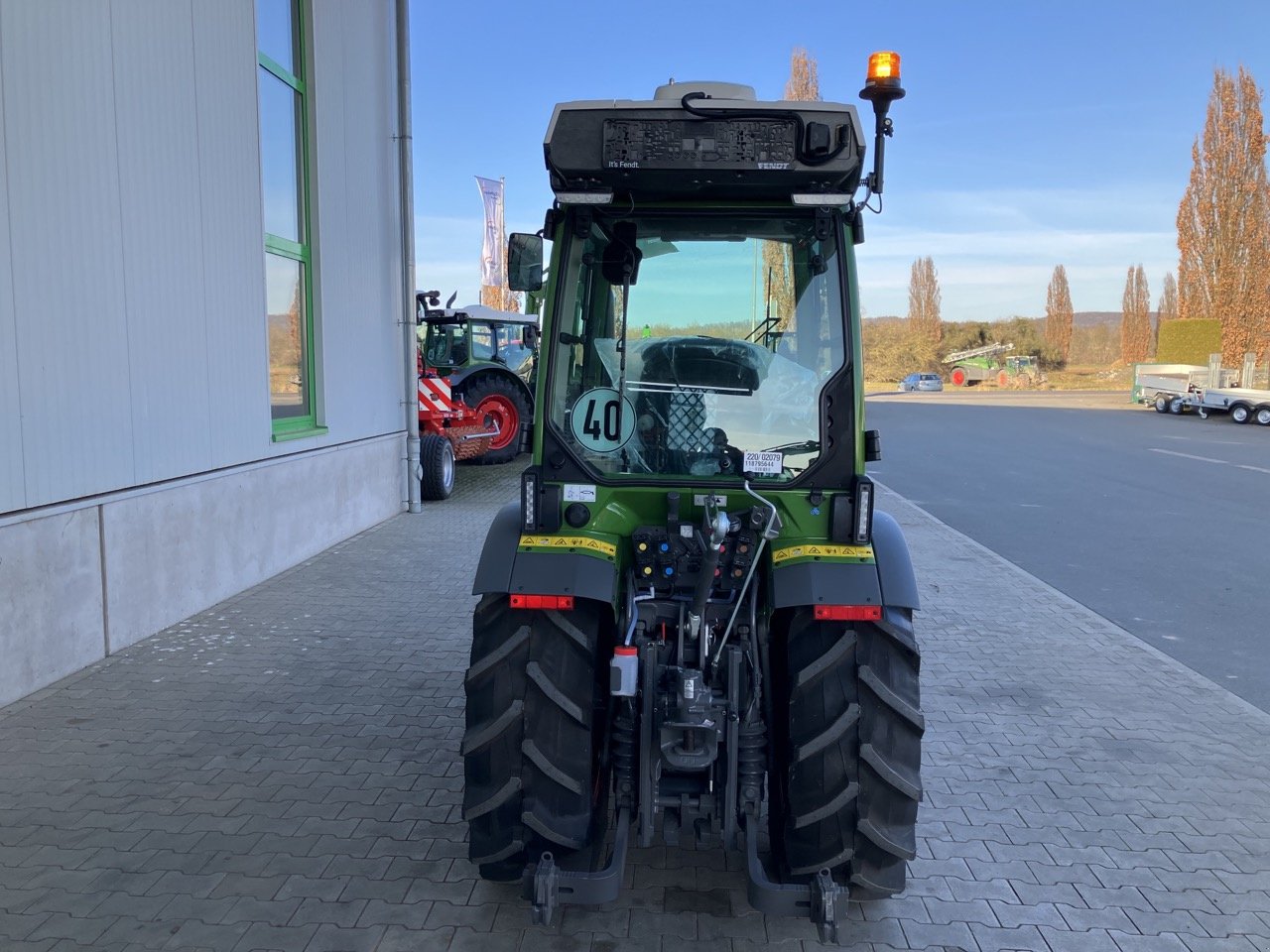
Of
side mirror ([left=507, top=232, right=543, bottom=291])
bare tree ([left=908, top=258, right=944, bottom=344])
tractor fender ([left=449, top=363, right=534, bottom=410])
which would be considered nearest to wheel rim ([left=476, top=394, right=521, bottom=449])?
tractor fender ([left=449, top=363, right=534, bottom=410])

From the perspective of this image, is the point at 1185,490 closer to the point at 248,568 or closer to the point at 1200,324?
the point at 248,568

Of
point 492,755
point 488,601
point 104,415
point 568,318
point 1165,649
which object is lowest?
point 1165,649

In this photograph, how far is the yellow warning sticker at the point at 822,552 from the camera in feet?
10.2

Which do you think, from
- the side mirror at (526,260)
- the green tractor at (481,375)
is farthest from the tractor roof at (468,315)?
the side mirror at (526,260)

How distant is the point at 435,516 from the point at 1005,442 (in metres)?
14.4

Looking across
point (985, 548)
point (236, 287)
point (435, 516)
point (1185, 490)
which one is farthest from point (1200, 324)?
point (236, 287)

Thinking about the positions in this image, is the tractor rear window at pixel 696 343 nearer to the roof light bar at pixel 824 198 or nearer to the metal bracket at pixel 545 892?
the roof light bar at pixel 824 198

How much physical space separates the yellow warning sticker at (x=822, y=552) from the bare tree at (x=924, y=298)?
7128 centimetres

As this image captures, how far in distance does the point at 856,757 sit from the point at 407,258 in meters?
9.74

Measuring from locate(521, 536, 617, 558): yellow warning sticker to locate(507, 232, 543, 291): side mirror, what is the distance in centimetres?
98

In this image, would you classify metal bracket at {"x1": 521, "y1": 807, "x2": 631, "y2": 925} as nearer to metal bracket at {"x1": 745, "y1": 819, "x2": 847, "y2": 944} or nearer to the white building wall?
metal bracket at {"x1": 745, "y1": 819, "x2": 847, "y2": 944}

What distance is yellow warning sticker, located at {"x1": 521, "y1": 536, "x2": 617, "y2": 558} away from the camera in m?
3.16

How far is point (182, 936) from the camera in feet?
9.80

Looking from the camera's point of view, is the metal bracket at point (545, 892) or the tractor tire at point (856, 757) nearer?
the metal bracket at point (545, 892)
